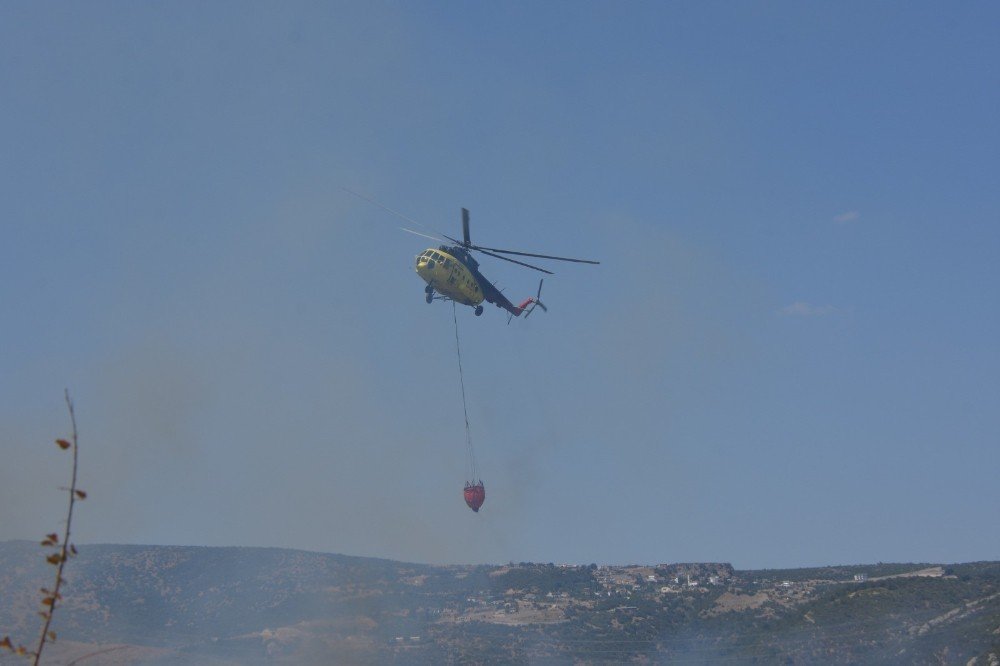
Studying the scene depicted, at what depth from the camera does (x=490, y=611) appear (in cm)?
9156

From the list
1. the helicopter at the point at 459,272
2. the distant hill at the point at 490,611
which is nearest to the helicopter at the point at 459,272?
the helicopter at the point at 459,272

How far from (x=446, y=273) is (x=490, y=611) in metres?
49.3

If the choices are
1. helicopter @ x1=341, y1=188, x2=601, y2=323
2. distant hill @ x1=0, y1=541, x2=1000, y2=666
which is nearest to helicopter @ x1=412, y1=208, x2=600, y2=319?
helicopter @ x1=341, y1=188, x2=601, y2=323

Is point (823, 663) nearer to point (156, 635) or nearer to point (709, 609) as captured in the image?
point (709, 609)

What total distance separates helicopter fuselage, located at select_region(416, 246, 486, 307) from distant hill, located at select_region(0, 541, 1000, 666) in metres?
33.3

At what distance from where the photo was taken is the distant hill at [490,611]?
73375 millimetres

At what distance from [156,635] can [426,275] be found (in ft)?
176

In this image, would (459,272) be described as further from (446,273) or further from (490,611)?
(490,611)

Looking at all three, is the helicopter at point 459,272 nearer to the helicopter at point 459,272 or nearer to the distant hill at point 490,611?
the helicopter at point 459,272

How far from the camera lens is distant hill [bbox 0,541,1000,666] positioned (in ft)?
241

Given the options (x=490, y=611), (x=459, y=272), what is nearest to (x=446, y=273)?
(x=459, y=272)

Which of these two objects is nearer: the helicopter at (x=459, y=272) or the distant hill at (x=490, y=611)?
the helicopter at (x=459, y=272)

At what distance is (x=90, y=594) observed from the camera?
Result: 102562 mm

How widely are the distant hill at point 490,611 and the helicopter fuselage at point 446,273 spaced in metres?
33.3
